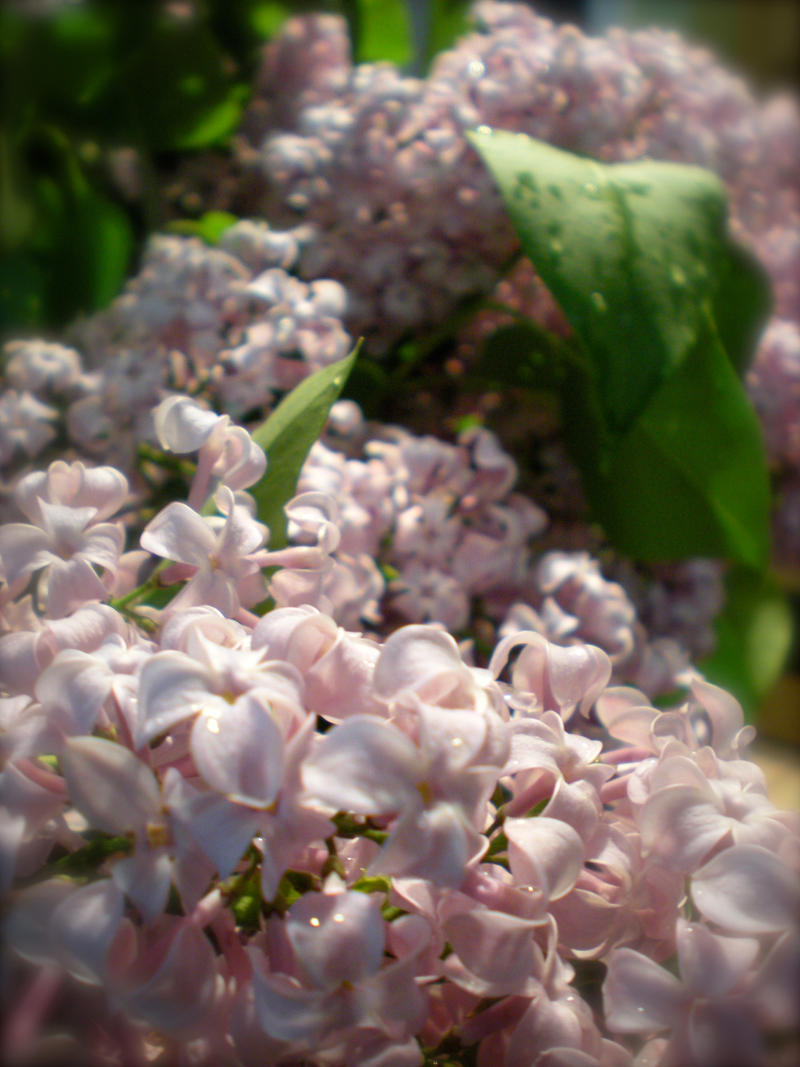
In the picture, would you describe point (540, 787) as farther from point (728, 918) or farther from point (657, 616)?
point (657, 616)

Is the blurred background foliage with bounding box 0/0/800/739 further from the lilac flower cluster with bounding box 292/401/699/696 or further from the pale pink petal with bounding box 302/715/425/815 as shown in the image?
the pale pink petal with bounding box 302/715/425/815

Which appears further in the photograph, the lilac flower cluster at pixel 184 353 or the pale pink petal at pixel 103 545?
the lilac flower cluster at pixel 184 353

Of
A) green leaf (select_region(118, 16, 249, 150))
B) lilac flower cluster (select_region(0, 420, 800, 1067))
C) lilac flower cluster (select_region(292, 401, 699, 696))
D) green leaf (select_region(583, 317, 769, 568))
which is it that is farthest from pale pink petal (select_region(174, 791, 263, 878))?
green leaf (select_region(118, 16, 249, 150))

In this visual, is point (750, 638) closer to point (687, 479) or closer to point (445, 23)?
point (687, 479)

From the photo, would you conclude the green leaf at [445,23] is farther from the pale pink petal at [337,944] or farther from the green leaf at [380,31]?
the pale pink petal at [337,944]

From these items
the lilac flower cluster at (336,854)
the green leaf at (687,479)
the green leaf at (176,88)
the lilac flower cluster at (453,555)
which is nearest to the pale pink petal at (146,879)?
the lilac flower cluster at (336,854)

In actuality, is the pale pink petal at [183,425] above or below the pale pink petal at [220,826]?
above

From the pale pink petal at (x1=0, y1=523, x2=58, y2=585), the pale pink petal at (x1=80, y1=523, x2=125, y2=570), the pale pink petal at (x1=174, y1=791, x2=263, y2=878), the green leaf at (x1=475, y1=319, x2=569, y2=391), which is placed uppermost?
the pale pink petal at (x1=174, y1=791, x2=263, y2=878)
